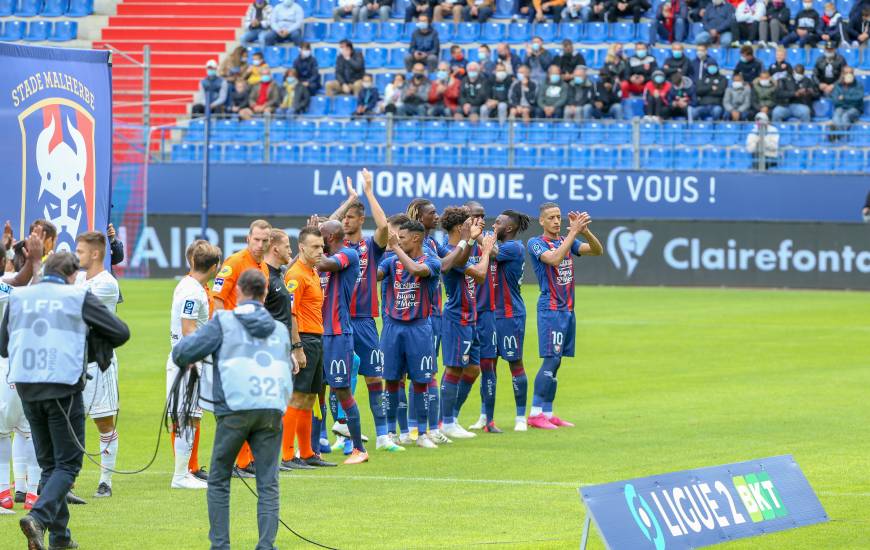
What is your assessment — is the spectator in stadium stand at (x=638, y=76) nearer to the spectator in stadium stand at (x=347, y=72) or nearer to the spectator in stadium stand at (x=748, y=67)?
the spectator in stadium stand at (x=748, y=67)

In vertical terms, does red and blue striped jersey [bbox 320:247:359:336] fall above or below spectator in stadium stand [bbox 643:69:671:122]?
below

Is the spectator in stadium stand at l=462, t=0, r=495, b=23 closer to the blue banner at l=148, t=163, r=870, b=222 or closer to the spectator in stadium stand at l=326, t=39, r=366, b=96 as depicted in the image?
the spectator in stadium stand at l=326, t=39, r=366, b=96

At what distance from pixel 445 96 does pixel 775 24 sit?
7918 millimetres

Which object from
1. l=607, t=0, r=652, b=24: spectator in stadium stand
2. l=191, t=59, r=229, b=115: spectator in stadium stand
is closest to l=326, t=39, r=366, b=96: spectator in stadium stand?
l=191, t=59, r=229, b=115: spectator in stadium stand

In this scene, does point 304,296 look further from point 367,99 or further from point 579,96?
point 367,99

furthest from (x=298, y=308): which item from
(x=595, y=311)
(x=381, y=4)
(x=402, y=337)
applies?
(x=381, y=4)

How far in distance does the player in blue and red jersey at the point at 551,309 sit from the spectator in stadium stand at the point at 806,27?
20.7m

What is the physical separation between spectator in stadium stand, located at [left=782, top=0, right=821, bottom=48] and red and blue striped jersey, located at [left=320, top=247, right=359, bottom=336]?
23.5 metres

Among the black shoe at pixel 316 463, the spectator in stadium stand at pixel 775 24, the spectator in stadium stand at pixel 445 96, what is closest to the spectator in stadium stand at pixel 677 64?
the spectator in stadium stand at pixel 775 24

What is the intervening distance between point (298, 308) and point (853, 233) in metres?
21.4

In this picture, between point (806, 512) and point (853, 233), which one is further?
point (853, 233)

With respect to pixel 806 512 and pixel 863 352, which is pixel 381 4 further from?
pixel 806 512

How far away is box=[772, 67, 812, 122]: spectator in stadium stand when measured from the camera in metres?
31.1

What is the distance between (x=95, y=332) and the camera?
29.3 ft
